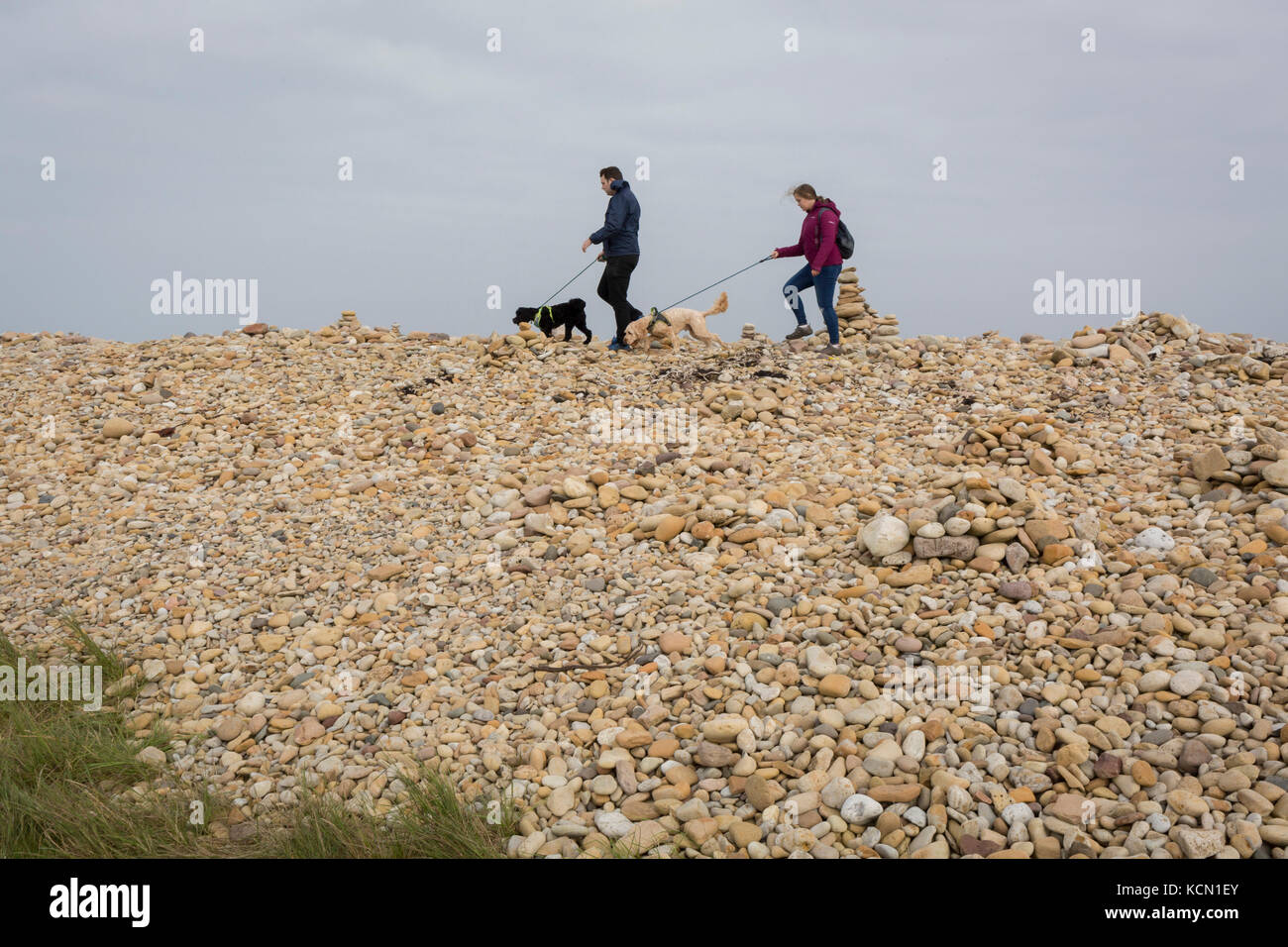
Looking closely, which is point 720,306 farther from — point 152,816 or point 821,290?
point 152,816

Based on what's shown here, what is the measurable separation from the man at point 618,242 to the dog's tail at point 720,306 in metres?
1.12

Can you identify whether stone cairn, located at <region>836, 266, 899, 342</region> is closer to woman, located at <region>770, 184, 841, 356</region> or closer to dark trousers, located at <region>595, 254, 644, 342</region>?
woman, located at <region>770, 184, 841, 356</region>

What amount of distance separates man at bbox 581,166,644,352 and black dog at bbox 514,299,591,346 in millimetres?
486

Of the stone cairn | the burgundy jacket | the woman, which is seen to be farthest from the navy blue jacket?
the stone cairn

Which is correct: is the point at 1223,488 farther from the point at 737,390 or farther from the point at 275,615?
the point at 275,615

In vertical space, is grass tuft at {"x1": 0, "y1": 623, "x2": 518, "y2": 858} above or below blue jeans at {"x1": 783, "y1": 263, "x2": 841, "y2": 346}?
below

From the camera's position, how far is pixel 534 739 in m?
5.65

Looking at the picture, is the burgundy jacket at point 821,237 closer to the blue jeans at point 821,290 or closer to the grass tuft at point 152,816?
the blue jeans at point 821,290

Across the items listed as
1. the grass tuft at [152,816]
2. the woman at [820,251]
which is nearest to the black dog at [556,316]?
the woman at [820,251]

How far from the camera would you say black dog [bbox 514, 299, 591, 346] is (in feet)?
42.3

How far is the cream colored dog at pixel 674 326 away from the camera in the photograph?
496 inches

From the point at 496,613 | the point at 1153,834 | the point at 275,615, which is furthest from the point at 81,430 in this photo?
the point at 1153,834

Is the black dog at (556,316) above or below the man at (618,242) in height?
below

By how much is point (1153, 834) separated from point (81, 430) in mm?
11969
